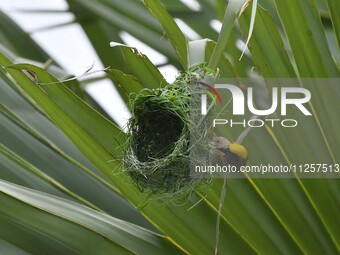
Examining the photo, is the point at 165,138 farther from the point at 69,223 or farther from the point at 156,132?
the point at 69,223

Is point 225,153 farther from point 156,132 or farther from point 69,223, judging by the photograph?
point 69,223

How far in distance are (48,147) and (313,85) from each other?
45 cm

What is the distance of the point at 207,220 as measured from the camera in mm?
1090

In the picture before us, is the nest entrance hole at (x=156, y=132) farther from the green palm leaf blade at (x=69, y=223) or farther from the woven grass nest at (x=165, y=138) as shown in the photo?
the green palm leaf blade at (x=69, y=223)

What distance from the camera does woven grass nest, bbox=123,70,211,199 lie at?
0.86 meters

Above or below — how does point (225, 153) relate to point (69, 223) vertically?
above

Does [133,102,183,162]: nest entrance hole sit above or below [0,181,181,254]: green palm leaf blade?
above

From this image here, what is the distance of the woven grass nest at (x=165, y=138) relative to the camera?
862mm

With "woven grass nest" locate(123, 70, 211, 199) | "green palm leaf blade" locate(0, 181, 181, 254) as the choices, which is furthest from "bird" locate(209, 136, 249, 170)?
"green palm leaf blade" locate(0, 181, 181, 254)

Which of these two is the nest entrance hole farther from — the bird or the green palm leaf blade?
the green palm leaf blade

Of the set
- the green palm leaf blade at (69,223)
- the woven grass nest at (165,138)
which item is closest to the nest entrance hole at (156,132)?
the woven grass nest at (165,138)

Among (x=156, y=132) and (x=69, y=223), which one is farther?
(x=69, y=223)

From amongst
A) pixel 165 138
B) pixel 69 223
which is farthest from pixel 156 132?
pixel 69 223

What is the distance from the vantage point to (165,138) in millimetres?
894
